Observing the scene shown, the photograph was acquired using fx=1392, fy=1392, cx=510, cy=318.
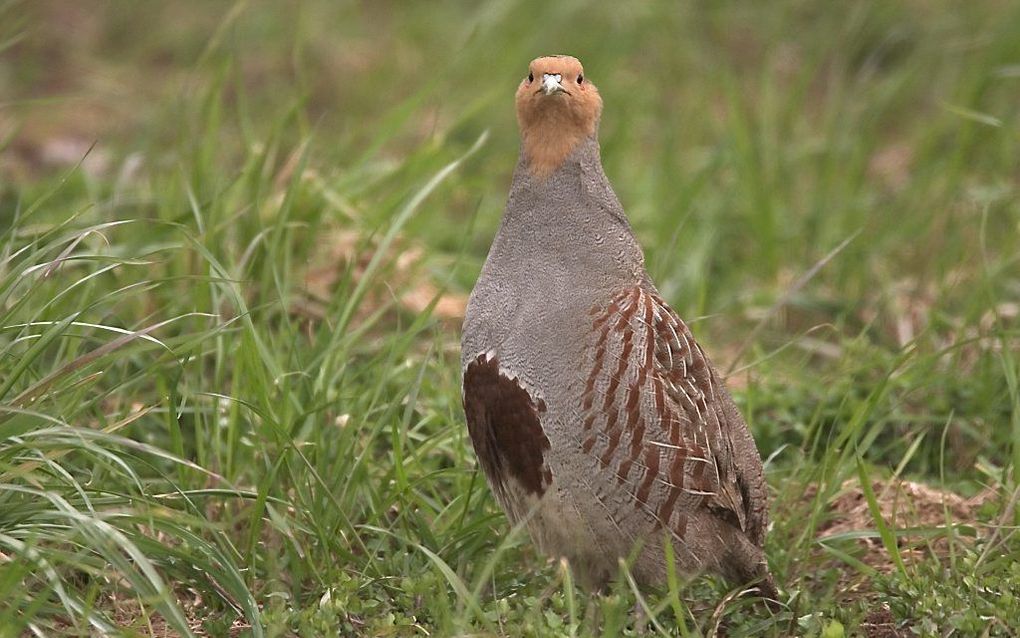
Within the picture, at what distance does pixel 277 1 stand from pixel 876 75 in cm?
351

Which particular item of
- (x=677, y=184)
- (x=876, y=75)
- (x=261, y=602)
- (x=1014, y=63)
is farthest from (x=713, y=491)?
(x=876, y=75)

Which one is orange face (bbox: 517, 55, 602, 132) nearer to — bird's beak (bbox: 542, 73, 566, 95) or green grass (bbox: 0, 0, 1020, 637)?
bird's beak (bbox: 542, 73, 566, 95)

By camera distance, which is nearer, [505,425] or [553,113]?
[505,425]

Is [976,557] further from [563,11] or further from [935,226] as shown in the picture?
[563,11]

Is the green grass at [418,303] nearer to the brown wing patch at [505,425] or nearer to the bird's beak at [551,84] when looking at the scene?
the brown wing patch at [505,425]

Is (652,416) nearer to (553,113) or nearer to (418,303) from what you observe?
(553,113)

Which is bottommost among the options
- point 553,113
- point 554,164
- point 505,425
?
point 505,425

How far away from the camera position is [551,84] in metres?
3.35

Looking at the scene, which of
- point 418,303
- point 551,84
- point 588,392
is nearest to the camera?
point 588,392

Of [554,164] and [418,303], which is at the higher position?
[554,164]

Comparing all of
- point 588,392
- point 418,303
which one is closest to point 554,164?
point 588,392

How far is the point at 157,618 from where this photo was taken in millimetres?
3301

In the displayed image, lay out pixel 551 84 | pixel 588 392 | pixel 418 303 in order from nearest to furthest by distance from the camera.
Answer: pixel 588 392 < pixel 551 84 < pixel 418 303

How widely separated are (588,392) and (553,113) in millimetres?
703
